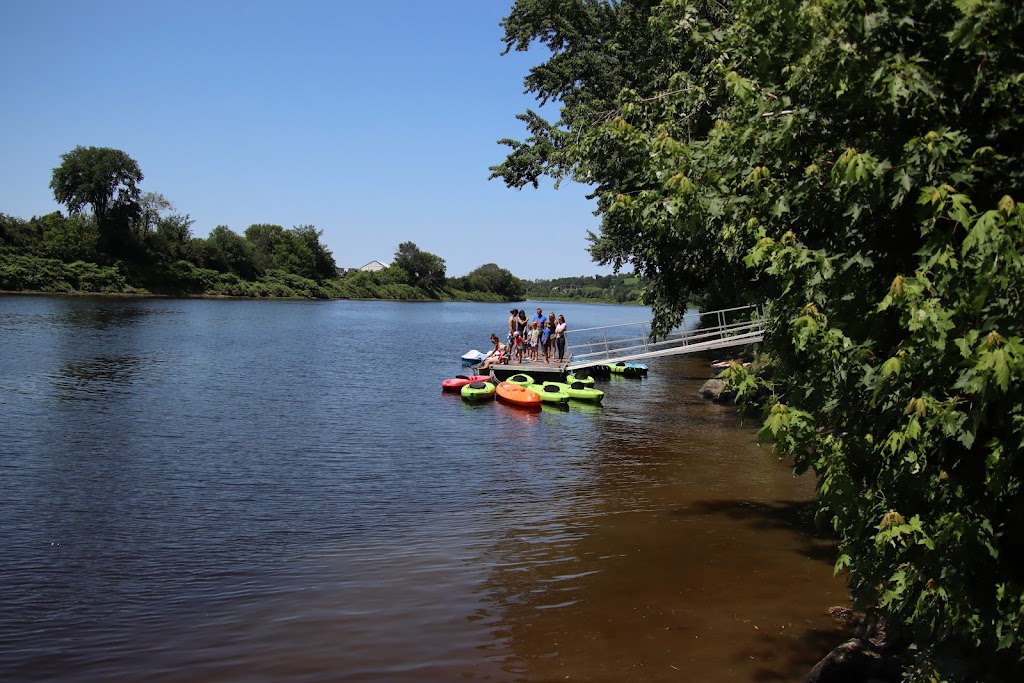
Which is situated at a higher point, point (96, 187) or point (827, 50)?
point (96, 187)

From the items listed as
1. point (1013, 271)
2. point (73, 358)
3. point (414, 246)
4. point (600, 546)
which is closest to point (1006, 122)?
point (1013, 271)

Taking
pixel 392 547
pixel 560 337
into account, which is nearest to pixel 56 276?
pixel 560 337

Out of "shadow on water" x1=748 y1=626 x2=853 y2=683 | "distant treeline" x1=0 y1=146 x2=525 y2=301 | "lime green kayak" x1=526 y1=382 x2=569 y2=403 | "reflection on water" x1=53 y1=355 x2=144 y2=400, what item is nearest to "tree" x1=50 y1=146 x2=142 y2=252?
"distant treeline" x1=0 y1=146 x2=525 y2=301

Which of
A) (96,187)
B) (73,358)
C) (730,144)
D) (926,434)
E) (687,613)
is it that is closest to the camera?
(926,434)

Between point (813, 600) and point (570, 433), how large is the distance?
12342mm

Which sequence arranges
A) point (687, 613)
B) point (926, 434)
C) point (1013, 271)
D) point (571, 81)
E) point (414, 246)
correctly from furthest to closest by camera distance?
point (414, 246) < point (571, 81) < point (687, 613) < point (926, 434) < point (1013, 271)

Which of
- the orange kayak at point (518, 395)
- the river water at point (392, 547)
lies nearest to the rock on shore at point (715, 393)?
the river water at point (392, 547)

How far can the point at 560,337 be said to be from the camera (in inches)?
1249

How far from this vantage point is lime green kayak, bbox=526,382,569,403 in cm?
2656

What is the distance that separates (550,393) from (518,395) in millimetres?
1347

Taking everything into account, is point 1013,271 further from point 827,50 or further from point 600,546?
point 600,546

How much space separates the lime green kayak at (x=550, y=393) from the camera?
26.6 m

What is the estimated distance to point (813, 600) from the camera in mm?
9523

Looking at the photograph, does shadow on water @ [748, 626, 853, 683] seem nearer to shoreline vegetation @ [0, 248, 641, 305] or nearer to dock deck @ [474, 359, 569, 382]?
dock deck @ [474, 359, 569, 382]
